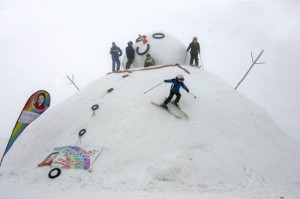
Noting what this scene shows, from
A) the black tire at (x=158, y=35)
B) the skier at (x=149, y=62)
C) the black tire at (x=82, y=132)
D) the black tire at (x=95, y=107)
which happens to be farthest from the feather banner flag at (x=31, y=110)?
the black tire at (x=158, y=35)

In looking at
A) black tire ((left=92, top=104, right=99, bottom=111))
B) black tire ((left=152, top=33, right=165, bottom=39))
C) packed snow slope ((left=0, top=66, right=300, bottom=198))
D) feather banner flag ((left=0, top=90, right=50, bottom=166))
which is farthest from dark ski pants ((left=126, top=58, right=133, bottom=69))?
feather banner flag ((left=0, top=90, right=50, bottom=166))

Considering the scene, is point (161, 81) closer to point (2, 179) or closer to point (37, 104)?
point (37, 104)

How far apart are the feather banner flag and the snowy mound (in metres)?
4.49

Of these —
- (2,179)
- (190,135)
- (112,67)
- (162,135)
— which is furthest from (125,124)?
(112,67)

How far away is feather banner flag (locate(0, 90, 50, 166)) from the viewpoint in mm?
10141

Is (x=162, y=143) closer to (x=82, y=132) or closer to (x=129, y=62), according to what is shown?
(x=82, y=132)

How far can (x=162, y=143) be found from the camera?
7.88m

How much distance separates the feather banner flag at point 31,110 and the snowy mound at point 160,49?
4.49 meters

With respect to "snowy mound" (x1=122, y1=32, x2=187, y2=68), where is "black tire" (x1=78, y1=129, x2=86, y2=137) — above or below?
below

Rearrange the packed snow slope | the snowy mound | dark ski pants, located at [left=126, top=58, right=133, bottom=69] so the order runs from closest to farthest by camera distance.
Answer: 1. the packed snow slope
2. the snowy mound
3. dark ski pants, located at [left=126, top=58, right=133, bottom=69]

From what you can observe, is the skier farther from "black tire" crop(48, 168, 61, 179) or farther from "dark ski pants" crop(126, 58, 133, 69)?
"black tire" crop(48, 168, 61, 179)

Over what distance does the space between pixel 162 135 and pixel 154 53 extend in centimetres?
580

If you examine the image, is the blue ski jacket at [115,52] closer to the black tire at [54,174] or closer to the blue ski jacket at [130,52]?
the blue ski jacket at [130,52]

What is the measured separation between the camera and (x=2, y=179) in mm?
8734
